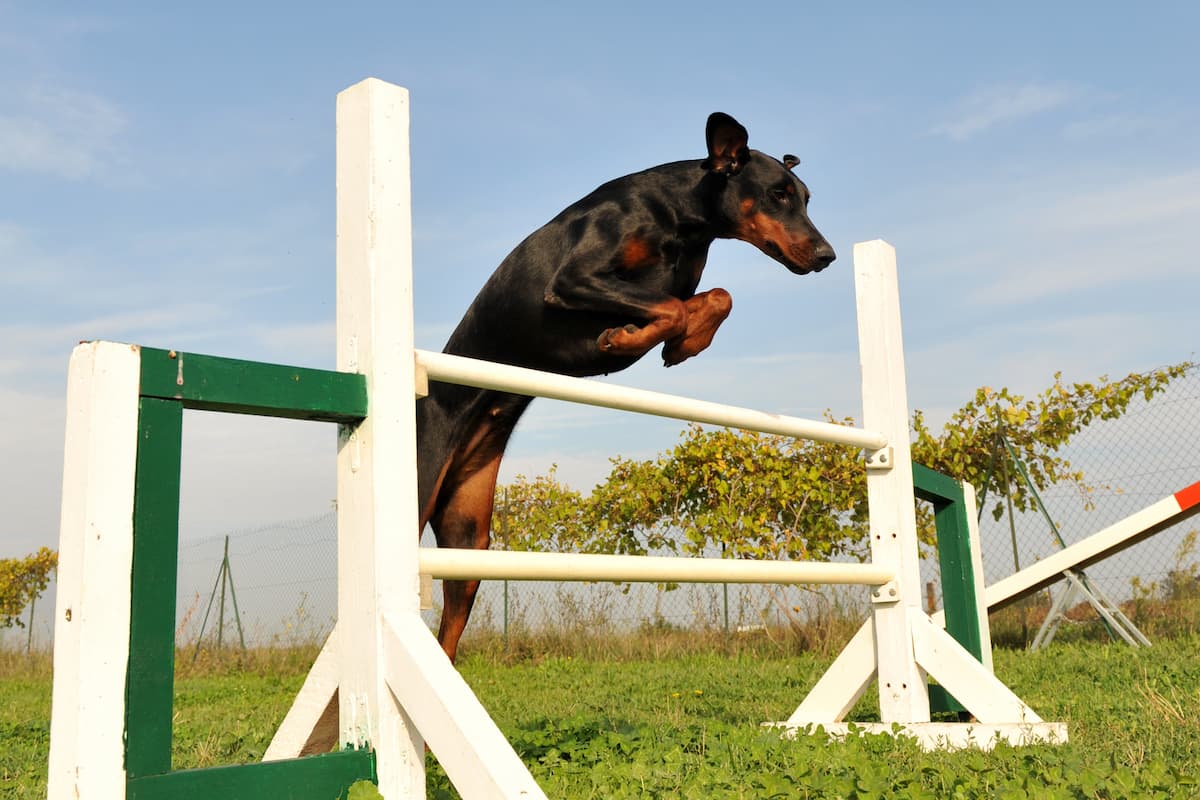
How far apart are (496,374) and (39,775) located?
6.17 feet

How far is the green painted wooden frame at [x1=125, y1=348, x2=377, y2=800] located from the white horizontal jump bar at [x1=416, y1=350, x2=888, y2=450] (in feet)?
0.98

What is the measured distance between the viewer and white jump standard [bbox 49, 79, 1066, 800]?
1419mm

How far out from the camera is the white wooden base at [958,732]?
8.42ft

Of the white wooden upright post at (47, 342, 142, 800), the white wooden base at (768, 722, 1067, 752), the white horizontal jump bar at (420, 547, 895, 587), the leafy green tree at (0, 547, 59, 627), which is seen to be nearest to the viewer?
the white wooden upright post at (47, 342, 142, 800)

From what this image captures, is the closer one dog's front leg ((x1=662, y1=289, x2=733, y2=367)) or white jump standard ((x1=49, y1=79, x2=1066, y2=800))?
white jump standard ((x1=49, y1=79, x2=1066, y2=800))

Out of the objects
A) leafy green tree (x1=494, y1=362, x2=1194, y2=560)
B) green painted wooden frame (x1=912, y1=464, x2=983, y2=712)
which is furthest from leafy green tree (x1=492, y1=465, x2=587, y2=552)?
green painted wooden frame (x1=912, y1=464, x2=983, y2=712)

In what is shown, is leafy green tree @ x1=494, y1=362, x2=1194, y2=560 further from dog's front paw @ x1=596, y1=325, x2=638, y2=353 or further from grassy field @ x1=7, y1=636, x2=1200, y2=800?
dog's front paw @ x1=596, y1=325, x2=638, y2=353

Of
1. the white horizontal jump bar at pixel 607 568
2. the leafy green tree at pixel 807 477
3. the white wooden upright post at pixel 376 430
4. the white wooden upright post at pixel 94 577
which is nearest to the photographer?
the white wooden upright post at pixel 94 577

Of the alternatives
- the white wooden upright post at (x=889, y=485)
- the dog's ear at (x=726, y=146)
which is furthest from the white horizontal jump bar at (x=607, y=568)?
the dog's ear at (x=726, y=146)

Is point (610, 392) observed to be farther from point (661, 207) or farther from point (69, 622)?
point (69, 622)

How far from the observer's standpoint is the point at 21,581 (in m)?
11.6

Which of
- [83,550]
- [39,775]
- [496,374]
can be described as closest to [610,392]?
[496,374]

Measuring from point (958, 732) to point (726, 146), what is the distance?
1.65 metres

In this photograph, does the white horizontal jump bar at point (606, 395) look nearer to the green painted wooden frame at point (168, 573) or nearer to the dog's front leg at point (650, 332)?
the dog's front leg at point (650, 332)
